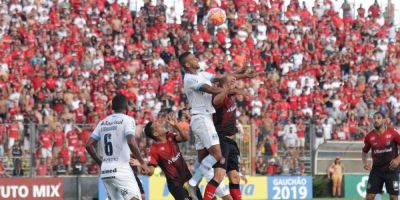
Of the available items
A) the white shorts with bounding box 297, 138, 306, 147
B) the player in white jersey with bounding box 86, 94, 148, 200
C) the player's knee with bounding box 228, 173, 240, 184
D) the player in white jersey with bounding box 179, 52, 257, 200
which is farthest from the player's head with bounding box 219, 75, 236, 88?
the white shorts with bounding box 297, 138, 306, 147

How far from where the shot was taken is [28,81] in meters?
31.8

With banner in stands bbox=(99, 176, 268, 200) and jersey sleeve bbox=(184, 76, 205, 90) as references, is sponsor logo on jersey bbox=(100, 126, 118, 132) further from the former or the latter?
banner in stands bbox=(99, 176, 268, 200)

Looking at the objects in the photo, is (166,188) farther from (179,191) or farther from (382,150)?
(179,191)

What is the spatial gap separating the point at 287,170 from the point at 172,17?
8.27m

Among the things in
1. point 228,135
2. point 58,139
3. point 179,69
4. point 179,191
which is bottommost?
point 179,191

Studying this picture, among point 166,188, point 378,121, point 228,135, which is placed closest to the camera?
point 228,135

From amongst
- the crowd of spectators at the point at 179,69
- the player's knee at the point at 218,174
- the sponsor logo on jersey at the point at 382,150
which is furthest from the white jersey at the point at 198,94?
the crowd of spectators at the point at 179,69

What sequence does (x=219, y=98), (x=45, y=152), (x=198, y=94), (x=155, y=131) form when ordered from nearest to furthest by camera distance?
(x=219, y=98) < (x=198, y=94) < (x=155, y=131) < (x=45, y=152)

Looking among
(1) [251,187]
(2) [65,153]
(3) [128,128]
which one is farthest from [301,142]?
(3) [128,128]

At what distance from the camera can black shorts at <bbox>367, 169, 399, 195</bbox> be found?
20.5m

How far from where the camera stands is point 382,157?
20516mm

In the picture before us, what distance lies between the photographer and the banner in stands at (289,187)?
31.6m

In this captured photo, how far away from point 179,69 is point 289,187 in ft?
18.5

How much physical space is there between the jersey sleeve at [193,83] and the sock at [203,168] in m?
1.14
